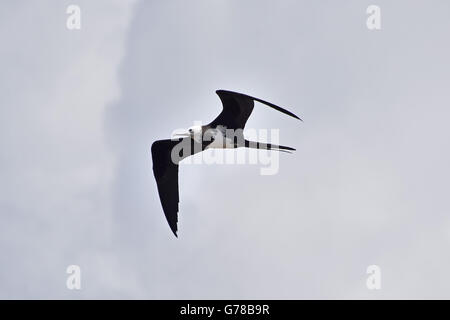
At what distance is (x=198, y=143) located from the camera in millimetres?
15703

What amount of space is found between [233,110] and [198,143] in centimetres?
102

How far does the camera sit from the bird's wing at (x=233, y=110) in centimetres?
1476

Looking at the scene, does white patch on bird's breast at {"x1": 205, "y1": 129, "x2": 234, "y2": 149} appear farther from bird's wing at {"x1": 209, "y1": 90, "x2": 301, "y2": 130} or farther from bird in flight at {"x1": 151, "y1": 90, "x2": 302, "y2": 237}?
bird's wing at {"x1": 209, "y1": 90, "x2": 301, "y2": 130}

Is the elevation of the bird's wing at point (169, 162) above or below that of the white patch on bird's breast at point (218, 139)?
below

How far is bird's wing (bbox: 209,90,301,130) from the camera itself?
1476 centimetres

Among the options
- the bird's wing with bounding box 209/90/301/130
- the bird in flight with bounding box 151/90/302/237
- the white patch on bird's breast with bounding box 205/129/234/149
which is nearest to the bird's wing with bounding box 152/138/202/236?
the bird in flight with bounding box 151/90/302/237

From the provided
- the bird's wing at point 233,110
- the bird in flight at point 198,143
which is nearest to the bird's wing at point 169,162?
the bird in flight at point 198,143

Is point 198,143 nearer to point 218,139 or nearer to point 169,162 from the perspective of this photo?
point 218,139

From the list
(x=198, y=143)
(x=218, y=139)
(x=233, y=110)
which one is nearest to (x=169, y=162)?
(x=198, y=143)

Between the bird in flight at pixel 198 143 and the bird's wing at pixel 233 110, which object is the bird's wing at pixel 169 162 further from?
the bird's wing at pixel 233 110

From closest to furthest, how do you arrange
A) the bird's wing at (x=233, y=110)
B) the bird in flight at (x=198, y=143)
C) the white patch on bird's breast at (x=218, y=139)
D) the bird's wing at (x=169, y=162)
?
1. the bird's wing at (x=233, y=110)
2. the bird in flight at (x=198, y=143)
3. the white patch on bird's breast at (x=218, y=139)
4. the bird's wing at (x=169, y=162)
